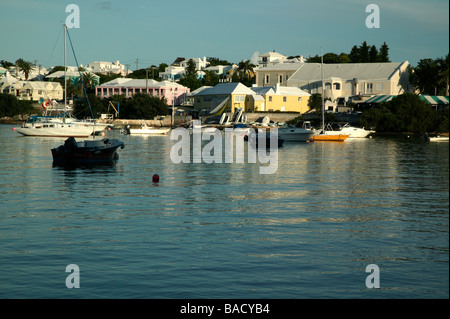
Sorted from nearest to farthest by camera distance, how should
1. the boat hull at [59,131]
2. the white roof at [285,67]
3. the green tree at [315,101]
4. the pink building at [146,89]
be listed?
1. the boat hull at [59,131]
2. the green tree at [315,101]
3. the white roof at [285,67]
4. the pink building at [146,89]

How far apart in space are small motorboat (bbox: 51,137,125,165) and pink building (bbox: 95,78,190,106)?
4364 inches

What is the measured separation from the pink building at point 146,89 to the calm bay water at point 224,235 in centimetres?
12253

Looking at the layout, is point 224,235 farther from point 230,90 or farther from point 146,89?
point 146,89

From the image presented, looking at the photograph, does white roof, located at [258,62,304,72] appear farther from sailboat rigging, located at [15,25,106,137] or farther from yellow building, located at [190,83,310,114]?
sailboat rigging, located at [15,25,106,137]

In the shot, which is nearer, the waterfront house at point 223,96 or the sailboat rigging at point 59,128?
the sailboat rigging at point 59,128

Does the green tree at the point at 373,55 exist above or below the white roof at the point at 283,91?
above

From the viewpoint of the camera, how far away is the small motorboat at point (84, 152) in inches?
1804

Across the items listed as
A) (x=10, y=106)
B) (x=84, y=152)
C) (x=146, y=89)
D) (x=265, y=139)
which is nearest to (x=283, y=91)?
(x=146, y=89)

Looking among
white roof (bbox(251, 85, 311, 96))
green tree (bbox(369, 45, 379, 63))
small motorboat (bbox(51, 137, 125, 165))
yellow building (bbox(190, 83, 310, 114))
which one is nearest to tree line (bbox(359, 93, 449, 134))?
yellow building (bbox(190, 83, 310, 114))

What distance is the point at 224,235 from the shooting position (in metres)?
20.4

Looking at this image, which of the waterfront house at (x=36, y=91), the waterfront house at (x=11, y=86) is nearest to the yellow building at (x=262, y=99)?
the waterfront house at (x=36, y=91)

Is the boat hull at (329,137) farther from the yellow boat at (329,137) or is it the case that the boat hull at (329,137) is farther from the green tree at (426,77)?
the green tree at (426,77)

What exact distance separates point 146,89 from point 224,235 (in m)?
140

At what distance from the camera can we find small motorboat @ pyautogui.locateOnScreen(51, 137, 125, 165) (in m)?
45.8
